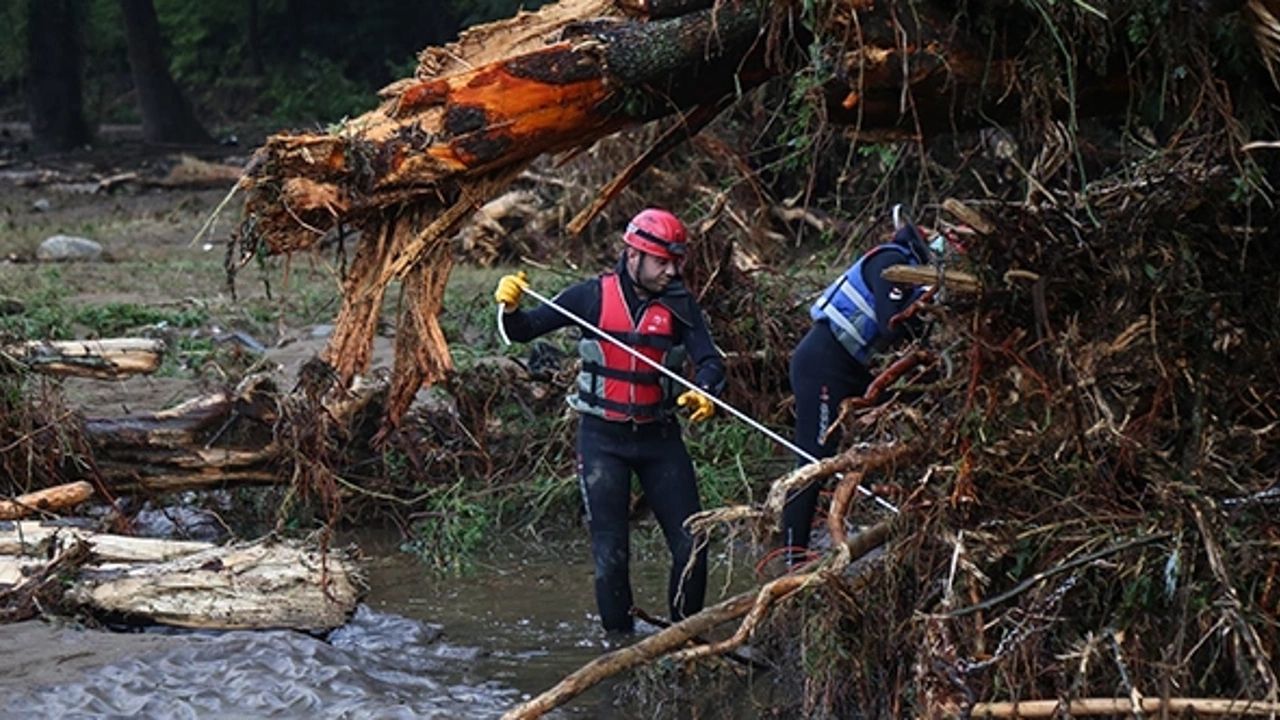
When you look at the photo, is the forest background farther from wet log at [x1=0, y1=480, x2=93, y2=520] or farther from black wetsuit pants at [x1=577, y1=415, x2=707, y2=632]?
wet log at [x1=0, y1=480, x2=93, y2=520]

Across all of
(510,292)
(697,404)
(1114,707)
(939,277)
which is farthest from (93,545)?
(1114,707)

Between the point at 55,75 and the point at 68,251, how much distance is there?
34.0 ft

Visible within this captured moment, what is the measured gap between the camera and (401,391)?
8.02 metres

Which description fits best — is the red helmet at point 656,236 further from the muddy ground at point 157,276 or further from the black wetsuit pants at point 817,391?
the muddy ground at point 157,276

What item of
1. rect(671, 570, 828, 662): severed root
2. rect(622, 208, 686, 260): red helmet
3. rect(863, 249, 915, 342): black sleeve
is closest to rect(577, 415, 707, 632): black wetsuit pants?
rect(622, 208, 686, 260): red helmet

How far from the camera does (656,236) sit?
7945 mm

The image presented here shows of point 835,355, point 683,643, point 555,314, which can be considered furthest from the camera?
point 835,355

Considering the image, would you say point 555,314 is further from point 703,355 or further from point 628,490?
point 628,490

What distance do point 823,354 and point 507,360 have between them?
3.25 m

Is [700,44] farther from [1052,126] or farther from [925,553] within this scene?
[925,553]

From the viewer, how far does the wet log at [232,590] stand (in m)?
7.96

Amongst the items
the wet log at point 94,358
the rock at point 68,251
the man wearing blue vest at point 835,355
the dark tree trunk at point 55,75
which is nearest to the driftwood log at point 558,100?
the man wearing blue vest at point 835,355

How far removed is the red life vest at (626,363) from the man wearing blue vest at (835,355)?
0.65m

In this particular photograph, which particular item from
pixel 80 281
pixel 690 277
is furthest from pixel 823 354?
pixel 80 281
